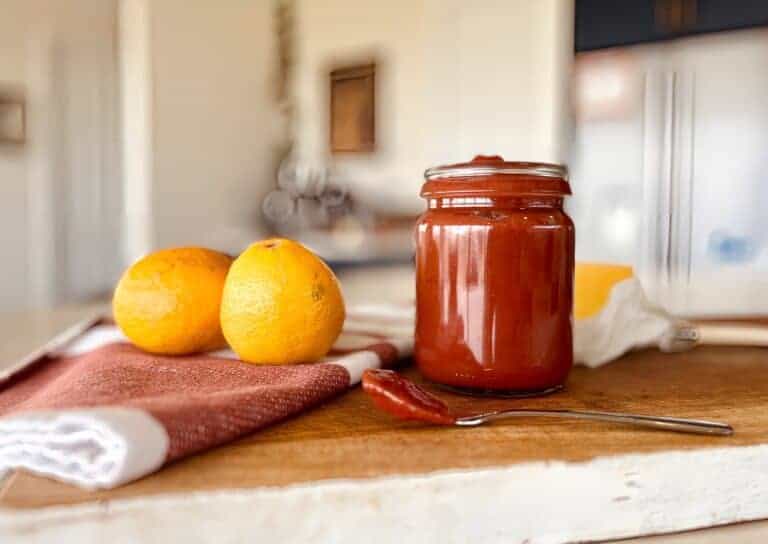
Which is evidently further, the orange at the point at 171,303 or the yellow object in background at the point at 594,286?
the yellow object in background at the point at 594,286

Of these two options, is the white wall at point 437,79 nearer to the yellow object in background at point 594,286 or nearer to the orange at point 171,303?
the yellow object in background at point 594,286

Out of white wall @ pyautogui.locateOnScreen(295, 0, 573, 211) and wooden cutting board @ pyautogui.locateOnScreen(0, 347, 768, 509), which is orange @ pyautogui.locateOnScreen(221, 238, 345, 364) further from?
white wall @ pyautogui.locateOnScreen(295, 0, 573, 211)

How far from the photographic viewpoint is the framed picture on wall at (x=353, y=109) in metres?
3.87

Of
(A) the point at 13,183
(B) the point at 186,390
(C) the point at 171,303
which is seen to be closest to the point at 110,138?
(A) the point at 13,183

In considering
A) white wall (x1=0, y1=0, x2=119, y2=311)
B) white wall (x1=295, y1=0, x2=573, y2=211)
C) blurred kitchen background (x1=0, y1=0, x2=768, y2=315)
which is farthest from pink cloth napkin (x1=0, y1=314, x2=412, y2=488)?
white wall (x1=0, y1=0, x2=119, y2=311)

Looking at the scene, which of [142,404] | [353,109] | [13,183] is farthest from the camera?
[353,109]

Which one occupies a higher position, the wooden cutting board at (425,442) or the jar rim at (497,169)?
the jar rim at (497,169)

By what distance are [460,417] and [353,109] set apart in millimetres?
3587

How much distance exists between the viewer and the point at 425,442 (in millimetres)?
448

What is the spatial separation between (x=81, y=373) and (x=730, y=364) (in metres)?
0.60

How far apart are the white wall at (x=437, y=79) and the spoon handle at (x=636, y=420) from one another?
2.48m

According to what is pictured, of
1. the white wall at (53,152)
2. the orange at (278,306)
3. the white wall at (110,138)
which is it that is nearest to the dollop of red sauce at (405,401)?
the orange at (278,306)

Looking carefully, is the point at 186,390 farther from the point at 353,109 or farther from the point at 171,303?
the point at 353,109

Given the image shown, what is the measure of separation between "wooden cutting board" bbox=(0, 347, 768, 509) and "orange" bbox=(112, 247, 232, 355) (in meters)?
0.17
